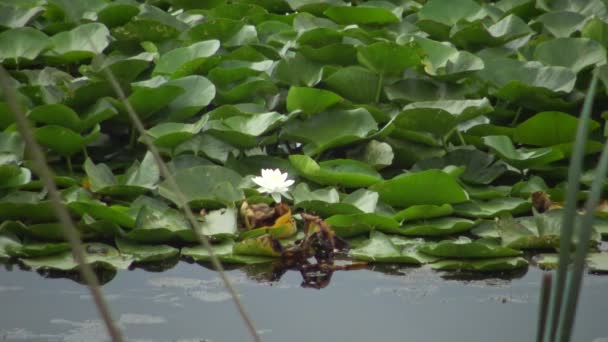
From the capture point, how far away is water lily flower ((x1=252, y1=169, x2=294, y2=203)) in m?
2.27

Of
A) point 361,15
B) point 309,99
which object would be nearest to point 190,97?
point 309,99

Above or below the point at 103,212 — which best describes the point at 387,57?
above

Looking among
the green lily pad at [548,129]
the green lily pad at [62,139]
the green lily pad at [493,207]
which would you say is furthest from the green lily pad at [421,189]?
the green lily pad at [62,139]

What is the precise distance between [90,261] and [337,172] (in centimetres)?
66

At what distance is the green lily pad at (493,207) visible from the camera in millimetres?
2279

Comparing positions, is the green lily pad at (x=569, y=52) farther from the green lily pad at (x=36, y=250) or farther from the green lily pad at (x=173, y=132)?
the green lily pad at (x=36, y=250)

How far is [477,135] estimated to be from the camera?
8.64 ft

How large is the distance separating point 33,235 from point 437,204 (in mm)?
925

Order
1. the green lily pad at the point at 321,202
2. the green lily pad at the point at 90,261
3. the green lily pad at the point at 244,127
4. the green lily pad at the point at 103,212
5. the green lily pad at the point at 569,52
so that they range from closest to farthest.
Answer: the green lily pad at the point at 90,261 → the green lily pad at the point at 103,212 → the green lily pad at the point at 321,202 → the green lily pad at the point at 244,127 → the green lily pad at the point at 569,52

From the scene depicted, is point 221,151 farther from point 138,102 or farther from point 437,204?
point 437,204

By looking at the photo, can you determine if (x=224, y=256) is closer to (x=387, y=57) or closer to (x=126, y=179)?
(x=126, y=179)

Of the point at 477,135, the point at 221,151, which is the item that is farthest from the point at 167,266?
the point at 477,135

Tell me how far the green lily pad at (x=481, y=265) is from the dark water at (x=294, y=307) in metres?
0.02

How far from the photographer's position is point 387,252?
6.88ft
